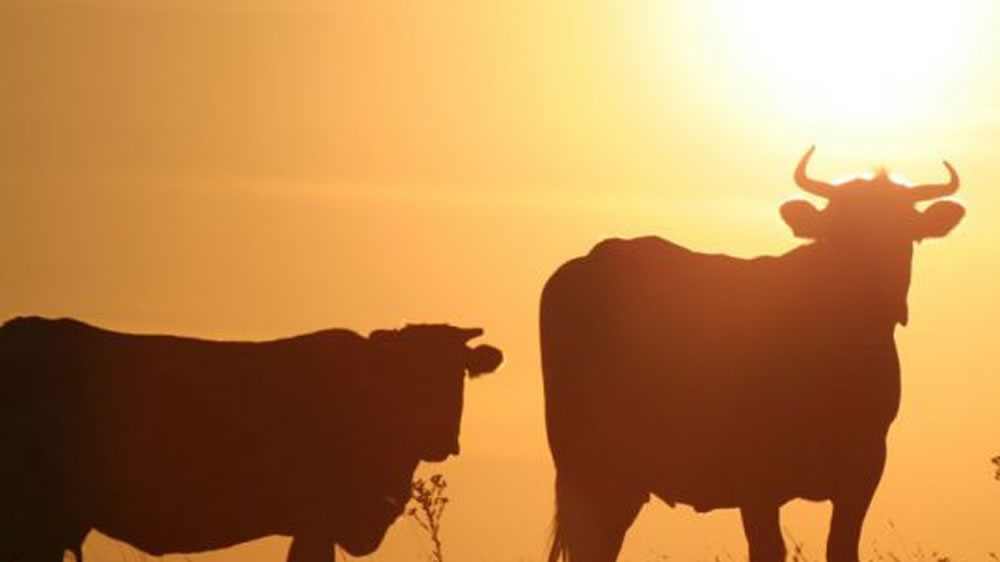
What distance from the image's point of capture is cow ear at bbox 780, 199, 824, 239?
24.2 meters

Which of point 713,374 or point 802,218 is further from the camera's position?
point 802,218

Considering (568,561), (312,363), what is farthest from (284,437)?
(568,561)

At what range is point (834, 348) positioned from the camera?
23.7m

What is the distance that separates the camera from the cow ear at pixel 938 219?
945 inches

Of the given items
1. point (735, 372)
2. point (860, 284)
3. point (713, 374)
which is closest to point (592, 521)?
point (713, 374)

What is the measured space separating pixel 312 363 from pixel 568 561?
230 centimetres

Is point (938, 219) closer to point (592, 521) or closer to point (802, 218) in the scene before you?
point (802, 218)

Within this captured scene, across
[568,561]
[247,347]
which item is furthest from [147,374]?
[568,561]

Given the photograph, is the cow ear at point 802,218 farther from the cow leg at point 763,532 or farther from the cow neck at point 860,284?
the cow leg at point 763,532

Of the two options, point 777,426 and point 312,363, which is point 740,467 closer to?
point 777,426

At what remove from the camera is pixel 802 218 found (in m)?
24.3

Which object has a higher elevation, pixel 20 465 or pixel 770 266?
pixel 770 266

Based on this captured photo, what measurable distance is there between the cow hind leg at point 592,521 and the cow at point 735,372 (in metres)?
0.01

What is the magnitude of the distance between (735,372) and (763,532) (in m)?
1.22
